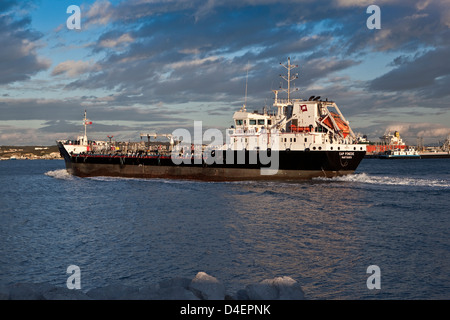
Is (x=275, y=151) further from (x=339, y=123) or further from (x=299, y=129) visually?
(x=339, y=123)

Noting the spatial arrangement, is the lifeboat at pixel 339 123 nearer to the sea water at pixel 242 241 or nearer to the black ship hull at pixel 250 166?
the black ship hull at pixel 250 166

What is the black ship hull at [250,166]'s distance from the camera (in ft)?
169

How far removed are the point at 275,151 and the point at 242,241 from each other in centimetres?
3134

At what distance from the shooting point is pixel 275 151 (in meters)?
52.3

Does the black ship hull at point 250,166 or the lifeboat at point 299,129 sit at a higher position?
the lifeboat at point 299,129

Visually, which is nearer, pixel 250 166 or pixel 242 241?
pixel 242 241

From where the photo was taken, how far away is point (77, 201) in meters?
39.9

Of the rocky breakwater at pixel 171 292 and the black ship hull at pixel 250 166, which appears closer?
the rocky breakwater at pixel 171 292

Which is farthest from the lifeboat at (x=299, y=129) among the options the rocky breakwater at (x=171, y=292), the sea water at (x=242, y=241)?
the rocky breakwater at (x=171, y=292)

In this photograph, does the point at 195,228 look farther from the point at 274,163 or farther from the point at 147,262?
the point at 274,163

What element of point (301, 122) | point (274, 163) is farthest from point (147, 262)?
point (301, 122)

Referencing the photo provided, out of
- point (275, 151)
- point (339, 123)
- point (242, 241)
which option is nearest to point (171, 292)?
point (242, 241)

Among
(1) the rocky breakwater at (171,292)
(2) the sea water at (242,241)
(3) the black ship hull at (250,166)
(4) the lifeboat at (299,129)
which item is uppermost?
(4) the lifeboat at (299,129)
